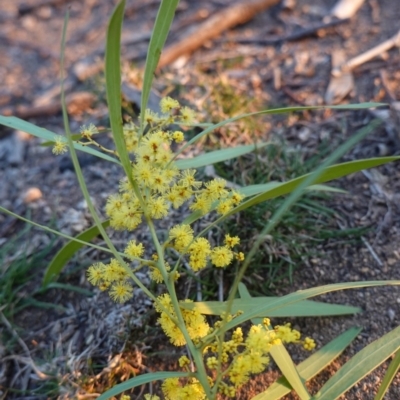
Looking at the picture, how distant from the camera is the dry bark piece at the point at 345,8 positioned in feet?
9.93

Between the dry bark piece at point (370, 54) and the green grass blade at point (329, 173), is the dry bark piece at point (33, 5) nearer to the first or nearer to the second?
the dry bark piece at point (370, 54)

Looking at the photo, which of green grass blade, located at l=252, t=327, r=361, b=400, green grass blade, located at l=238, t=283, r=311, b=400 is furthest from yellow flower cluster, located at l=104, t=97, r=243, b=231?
green grass blade, located at l=252, t=327, r=361, b=400

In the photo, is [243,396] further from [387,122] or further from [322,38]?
[322,38]

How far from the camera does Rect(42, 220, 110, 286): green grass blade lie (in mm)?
1562

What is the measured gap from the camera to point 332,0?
324cm

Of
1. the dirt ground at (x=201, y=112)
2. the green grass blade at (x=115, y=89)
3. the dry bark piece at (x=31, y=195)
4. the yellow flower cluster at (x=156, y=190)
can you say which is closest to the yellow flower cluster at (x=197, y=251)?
the yellow flower cluster at (x=156, y=190)

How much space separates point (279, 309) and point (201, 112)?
1.18 m

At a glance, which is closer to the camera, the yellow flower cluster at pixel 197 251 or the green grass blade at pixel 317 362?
the yellow flower cluster at pixel 197 251

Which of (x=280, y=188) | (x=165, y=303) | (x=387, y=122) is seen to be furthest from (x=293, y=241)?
(x=387, y=122)

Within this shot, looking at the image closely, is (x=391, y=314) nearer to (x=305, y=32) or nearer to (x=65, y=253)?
(x=65, y=253)

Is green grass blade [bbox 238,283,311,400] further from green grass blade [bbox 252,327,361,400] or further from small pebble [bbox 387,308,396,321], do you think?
small pebble [bbox 387,308,396,321]

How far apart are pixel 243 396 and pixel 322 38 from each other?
215 centimetres

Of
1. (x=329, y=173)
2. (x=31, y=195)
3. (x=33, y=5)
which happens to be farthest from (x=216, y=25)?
(x=329, y=173)

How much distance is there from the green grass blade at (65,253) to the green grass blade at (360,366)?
2.35 feet
